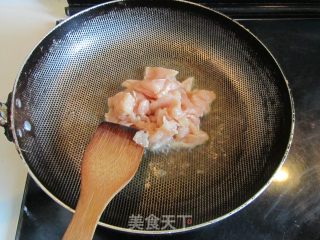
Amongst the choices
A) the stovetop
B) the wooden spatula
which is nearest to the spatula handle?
the wooden spatula

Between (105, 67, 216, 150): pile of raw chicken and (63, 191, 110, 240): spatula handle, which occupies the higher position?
(105, 67, 216, 150): pile of raw chicken

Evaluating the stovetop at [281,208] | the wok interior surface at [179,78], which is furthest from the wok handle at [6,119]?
the stovetop at [281,208]

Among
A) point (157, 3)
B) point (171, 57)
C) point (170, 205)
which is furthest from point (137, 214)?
point (157, 3)

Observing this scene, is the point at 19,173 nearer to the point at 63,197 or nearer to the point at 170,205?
the point at 63,197

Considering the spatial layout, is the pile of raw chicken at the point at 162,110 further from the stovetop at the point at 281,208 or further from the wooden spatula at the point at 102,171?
the stovetop at the point at 281,208

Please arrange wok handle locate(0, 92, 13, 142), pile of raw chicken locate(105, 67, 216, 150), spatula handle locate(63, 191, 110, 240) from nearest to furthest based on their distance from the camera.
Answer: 1. spatula handle locate(63, 191, 110, 240)
2. wok handle locate(0, 92, 13, 142)
3. pile of raw chicken locate(105, 67, 216, 150)

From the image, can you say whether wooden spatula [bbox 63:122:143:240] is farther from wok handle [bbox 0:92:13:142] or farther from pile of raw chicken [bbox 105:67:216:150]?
wok handle [bbox 0:92:13:142]

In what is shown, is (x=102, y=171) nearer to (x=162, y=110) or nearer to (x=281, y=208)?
(x=162, y=110)
